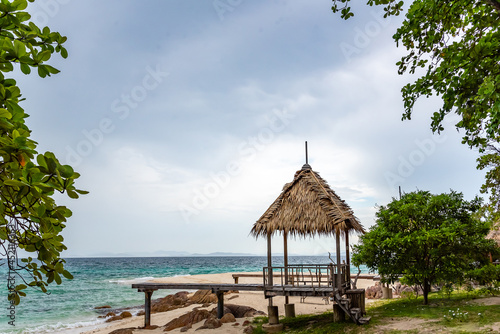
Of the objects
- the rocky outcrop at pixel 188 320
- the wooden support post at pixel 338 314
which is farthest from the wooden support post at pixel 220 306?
the wooden support post at pixel 338 314

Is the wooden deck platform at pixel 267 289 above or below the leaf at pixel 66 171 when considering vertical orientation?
below

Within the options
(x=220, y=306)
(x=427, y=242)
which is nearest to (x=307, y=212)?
(x=427, y=242)

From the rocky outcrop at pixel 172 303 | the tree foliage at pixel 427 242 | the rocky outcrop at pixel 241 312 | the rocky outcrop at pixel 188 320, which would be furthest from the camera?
the rocky outcrop at pixel 172 303

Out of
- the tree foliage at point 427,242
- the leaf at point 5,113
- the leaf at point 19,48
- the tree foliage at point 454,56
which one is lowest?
the tree foliage at point 427,242

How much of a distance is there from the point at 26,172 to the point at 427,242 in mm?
11968

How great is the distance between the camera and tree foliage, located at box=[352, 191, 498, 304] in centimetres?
1198

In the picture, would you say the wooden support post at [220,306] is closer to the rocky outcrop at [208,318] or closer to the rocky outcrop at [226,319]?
the rocky outcrop at [208,318]

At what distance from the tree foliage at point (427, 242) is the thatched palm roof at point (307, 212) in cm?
94

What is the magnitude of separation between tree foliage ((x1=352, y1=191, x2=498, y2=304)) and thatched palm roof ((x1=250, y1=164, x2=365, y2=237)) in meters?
0.94

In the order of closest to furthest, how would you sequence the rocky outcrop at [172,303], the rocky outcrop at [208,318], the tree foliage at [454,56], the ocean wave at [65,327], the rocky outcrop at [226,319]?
the tree foliage at [454,56], the rocky outcrop at [208,318], the rocky outcrop at [226,319], the ocean wave at [65,327], the rocky outcrop at [172,303]

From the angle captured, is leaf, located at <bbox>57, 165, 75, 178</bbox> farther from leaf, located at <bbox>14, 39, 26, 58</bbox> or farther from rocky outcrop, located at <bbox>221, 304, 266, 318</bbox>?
rocky outcrop, located at <bbox>221, 304, 266, 318</bbox>

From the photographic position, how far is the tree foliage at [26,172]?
5.93 feet

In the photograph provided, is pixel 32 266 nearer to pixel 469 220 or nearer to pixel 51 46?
pixel 51 46

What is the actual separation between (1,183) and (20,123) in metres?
0.36
